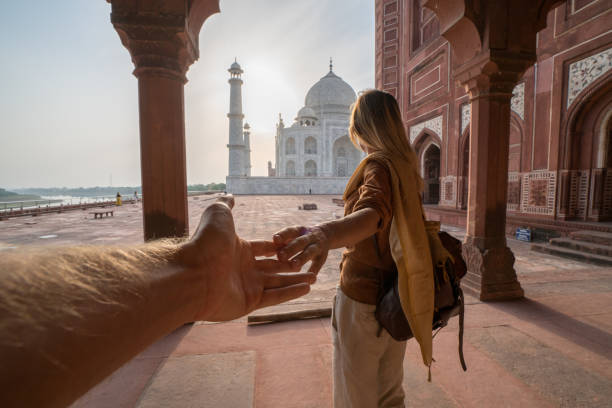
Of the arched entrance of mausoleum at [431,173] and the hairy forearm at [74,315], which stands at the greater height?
the arched entrance of mausoleum at [431,173]

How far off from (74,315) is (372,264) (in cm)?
83

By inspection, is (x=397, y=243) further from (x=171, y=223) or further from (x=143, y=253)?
(x=171, y=223)

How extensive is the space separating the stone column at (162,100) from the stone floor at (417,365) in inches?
36.9

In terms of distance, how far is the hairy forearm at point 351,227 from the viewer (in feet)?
2.57

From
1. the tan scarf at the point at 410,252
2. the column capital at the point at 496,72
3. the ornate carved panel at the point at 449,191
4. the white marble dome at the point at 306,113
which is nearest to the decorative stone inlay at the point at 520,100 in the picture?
the ornate carved panel at the point at 449,191

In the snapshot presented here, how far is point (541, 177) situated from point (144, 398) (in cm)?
792

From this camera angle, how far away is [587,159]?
590 cm

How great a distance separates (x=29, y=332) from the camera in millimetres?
332

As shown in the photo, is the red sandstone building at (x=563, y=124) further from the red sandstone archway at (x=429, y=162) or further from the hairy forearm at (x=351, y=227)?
the hairy forearm at (x=351, y=227)

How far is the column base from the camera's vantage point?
2.73 meters

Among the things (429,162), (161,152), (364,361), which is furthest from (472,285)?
(429,162)

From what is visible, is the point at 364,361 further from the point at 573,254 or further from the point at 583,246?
the point at 583,246

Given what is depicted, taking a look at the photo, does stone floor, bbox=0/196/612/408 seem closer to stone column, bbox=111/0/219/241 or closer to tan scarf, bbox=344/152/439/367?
tan scarf, bbox=344/152/439/367

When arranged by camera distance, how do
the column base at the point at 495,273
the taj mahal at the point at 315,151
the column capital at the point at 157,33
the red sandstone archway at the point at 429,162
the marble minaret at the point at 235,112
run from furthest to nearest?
the taj mahal at the point at 315,151
the marble minaret at the point at 235,112
the red sandstone archway at the point at 429,162
the column base at the point at 495,273
the column capital at the point at 157,33
